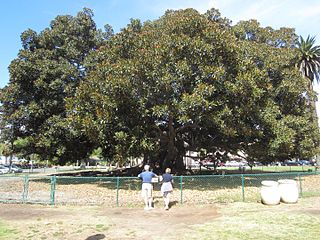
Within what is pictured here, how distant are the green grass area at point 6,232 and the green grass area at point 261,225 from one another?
4.54 m

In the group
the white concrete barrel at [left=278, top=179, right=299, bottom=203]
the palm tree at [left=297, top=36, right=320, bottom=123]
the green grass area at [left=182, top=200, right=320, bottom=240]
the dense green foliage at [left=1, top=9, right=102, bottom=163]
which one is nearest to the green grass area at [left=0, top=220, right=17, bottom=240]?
the green grass area at [left=182, top=200, right=320, bottom=240]

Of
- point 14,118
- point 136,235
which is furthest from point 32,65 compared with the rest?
point 136,235

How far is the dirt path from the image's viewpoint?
8.67 m

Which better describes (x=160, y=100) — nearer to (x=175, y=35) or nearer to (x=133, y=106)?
(x=133, y=106)

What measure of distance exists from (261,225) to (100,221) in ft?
16.0

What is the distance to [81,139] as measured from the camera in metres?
26.2

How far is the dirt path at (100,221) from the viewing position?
8672 mm

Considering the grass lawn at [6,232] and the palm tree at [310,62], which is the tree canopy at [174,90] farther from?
the palm tree at [310,62]

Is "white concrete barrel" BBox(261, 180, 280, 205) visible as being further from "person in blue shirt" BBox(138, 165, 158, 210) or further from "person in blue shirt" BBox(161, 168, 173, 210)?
"person in blue shirt" BBox(138, 165, 158, 210)

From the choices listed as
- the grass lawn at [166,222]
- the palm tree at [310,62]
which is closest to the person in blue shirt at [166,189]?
the grass lawn at [166,222]

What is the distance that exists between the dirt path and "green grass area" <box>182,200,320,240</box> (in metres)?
0.57

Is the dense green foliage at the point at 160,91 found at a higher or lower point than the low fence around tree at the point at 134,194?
higher

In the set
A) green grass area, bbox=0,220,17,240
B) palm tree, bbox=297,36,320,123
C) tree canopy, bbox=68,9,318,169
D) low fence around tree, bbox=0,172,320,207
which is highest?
palm tree, bbox=297,36,320,123

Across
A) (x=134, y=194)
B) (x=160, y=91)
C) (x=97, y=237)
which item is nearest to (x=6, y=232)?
(x=97, y=237)
